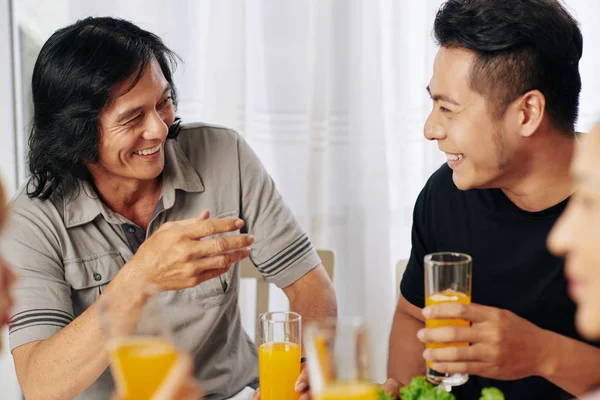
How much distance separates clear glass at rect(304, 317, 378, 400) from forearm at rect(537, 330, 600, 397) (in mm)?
634

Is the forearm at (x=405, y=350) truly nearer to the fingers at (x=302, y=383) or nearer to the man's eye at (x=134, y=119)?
the fingers at (x=302, y=383)

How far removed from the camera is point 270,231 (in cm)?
213

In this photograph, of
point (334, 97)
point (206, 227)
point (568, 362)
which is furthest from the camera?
point (334, 97)

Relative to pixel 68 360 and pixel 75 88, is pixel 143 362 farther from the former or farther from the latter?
pixel 75 88

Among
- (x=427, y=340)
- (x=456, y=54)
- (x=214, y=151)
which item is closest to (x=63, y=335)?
(x=214, y=151)

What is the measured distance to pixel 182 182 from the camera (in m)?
2.05

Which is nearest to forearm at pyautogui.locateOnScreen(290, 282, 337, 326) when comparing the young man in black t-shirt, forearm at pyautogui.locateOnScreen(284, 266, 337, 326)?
forearm at pyautogui.locateOnScreen(284, 266, 337, 326)

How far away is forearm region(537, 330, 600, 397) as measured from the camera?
4.88 ft

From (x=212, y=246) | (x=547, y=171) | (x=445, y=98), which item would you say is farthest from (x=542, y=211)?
(x=212, y=246)

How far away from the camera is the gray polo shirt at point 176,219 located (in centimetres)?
185

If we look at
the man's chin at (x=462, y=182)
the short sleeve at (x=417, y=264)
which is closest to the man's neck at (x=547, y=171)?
the man's chin at (x=462, y=182)

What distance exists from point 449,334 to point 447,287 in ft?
0.30

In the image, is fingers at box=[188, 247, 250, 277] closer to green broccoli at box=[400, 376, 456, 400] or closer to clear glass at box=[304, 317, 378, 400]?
green broccoli at box=[400, 376, 456, 400]

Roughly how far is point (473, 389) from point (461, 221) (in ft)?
1.35
